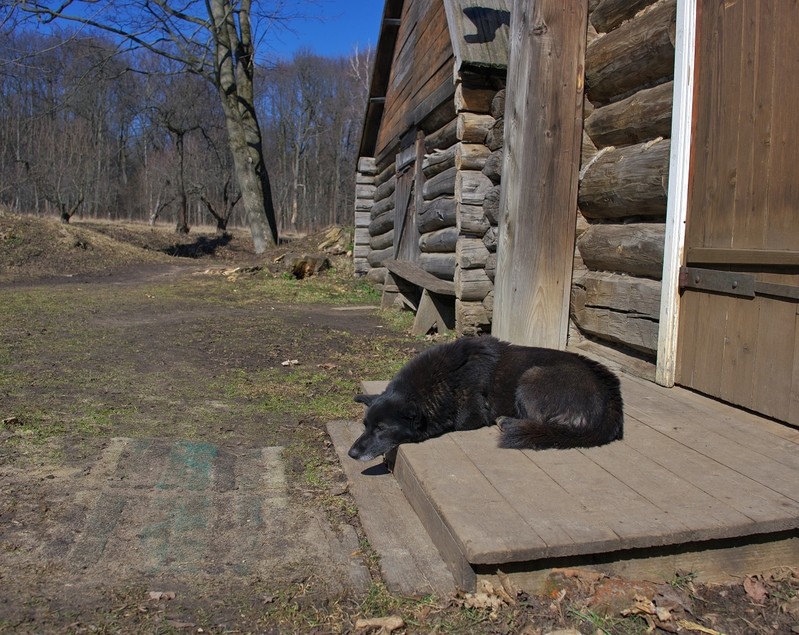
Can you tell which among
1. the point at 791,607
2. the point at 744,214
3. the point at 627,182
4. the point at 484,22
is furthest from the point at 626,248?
the point at 484,22

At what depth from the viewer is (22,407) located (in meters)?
5.25

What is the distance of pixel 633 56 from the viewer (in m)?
5.13

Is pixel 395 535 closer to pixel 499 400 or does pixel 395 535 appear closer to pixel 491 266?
pixel 499 400

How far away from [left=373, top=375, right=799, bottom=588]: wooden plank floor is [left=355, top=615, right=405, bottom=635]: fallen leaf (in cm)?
31

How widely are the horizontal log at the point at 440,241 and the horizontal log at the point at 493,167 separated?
93 cm

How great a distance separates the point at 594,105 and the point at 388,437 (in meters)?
3.71

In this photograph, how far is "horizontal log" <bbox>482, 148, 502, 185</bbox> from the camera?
25.6 ft

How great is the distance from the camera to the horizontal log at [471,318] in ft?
27.1

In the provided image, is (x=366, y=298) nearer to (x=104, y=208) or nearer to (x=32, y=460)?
(x=32, y=460)

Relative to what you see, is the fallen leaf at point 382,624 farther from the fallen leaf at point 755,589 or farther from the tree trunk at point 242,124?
the tree trunk at point 242,124

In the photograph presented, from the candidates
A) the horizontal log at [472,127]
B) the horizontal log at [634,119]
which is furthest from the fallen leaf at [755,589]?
the horizontal log at [472,127]

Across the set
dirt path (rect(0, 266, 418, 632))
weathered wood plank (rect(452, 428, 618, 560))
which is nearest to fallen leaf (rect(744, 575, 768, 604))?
weathered wood plank (rect(452, 428, 618, 560))

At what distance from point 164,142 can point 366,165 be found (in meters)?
30.6

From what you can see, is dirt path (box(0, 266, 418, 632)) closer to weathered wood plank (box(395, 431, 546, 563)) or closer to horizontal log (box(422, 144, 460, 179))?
weathered wood plank (box(395, 431, 546, 563))
